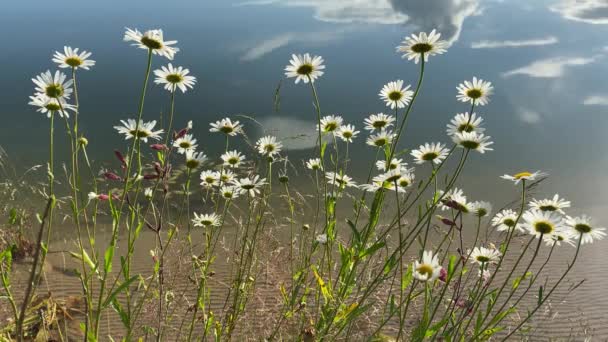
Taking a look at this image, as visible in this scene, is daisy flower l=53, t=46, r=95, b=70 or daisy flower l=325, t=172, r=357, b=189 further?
daisy flower l=325, t=172, r=357, b=189

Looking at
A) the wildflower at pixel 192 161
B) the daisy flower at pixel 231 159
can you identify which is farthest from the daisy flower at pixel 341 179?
the wildflower at pixel 192 161

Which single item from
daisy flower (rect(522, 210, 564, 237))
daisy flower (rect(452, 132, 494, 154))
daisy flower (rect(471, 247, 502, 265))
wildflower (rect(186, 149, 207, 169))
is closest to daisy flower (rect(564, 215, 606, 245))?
daisy flower (rect(522, 210, 564, 237))

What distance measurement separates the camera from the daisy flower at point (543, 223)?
5.62 feet

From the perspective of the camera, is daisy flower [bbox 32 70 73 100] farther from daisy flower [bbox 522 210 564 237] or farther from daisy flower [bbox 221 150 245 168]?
daisy flower [bbox 522 210 564 237]

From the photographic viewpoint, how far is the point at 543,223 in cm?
174

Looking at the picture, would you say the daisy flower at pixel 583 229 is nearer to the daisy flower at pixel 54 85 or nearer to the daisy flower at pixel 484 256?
the daisy flower at pixel 484 256

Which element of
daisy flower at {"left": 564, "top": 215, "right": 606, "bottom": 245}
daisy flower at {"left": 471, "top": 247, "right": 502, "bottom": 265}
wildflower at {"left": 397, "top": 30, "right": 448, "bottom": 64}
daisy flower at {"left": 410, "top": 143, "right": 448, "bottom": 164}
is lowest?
daisy flower at {"left": 471, "top": 247, "right": 502, "bottom": 265}

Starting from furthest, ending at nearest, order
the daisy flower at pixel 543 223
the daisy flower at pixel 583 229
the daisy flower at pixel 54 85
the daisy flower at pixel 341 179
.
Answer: the daisy flower at pixel 341 179 < the daisy flower at pixel 583 229 < the daisy flower at pixel 543 223 < the daisy flower at pixel 54 85

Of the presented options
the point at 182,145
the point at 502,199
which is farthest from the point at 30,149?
the point at 502,199

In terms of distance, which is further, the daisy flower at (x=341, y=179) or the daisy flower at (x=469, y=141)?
the daisy flower at (x=341, y=179)

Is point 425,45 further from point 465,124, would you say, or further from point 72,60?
point 72,60

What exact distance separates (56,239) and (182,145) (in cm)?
286

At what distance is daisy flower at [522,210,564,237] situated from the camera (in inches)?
67.5

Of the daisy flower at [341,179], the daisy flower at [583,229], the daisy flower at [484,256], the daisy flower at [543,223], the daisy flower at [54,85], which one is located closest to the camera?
the daisy flower at [54,85]
